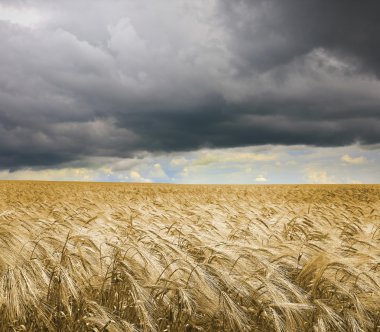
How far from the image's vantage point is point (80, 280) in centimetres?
346

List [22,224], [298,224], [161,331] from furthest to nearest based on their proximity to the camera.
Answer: [298,224] < [22,224] < [161,331]

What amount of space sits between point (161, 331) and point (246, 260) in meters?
1.19

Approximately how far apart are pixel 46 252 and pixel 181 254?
5.14 ft

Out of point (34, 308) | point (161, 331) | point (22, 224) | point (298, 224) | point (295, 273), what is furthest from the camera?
point (298, 224)

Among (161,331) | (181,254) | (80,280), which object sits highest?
(181,254)

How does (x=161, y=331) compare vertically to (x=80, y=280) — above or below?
below

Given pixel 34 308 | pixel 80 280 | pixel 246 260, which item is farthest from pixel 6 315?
pixel 246 260

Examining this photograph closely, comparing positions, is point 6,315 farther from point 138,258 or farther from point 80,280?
point 138,258

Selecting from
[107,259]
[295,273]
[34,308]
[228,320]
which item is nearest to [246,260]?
[295,273]

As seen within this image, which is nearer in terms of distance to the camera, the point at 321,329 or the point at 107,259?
the point at 321,329

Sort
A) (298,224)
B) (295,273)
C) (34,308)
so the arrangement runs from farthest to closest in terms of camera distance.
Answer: (298,224), (295,273), (34,308)

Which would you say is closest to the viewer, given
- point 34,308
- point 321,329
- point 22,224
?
point 321,329

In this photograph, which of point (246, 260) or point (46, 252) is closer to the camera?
point (246, 260)

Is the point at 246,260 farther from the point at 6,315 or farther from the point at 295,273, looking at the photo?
the point at 6,315
